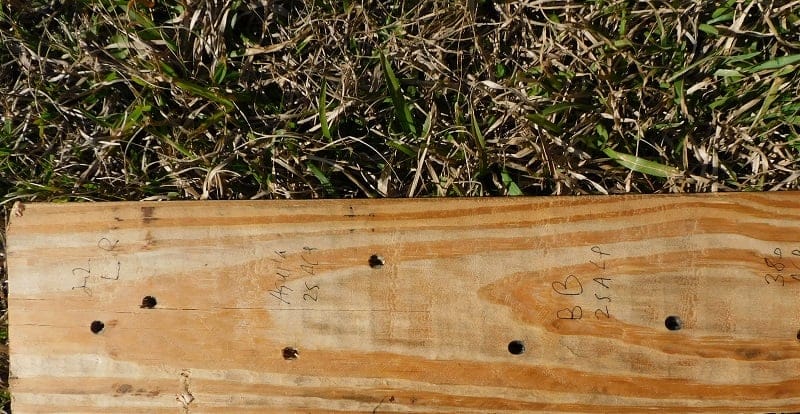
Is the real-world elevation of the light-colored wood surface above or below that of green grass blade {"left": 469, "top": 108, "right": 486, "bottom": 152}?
below

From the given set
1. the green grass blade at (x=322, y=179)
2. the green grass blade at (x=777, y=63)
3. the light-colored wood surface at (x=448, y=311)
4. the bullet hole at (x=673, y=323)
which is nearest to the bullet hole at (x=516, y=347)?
A: the light-colored wood surface at (x=448, y=311)

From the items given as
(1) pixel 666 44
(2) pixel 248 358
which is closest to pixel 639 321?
(1) pixel 666 44

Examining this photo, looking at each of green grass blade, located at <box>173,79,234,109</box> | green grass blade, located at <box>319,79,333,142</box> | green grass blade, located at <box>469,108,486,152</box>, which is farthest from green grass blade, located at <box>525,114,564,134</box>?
green grass blade, located at <box>173,79,234,109</box>

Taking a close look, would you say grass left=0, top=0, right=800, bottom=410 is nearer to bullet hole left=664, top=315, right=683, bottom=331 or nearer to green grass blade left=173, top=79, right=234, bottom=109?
green grass blade left=173, top=79, right=234, bottom=109

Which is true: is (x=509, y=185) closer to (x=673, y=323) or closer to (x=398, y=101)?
(x=398, y=101)

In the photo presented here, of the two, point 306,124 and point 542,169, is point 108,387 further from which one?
point 542,169

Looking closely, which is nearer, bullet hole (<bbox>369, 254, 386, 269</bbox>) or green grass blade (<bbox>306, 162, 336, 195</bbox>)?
bullet hole (<bbox>369, 254, 386, 269</bbox>)
